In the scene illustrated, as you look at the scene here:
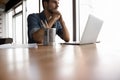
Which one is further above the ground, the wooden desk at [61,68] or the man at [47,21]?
the man at [47,21]

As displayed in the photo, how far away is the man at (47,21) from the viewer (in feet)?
6.46

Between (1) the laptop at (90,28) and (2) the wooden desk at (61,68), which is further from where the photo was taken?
(1) the laptop at (90,28)

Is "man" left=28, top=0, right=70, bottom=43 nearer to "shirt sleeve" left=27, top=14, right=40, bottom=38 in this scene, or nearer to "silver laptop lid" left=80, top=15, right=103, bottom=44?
"shirt sleeve" left=27, top=14, right=40, bottom=38

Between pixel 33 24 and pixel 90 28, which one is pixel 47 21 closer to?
pixel 33 24

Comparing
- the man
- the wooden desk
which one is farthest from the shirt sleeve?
the wooden desk

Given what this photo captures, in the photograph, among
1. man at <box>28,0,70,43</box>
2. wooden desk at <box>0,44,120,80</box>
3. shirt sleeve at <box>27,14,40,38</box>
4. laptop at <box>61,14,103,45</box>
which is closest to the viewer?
wooden desk at <box>0,44,120,80</box>

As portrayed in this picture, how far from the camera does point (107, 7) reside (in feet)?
9.09

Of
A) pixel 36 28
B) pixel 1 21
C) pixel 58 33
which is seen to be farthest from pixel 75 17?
pixel 1 21

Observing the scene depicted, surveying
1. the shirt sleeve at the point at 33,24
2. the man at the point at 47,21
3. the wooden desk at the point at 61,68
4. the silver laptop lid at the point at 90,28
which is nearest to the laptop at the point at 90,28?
the silver laptop lid at the point at 90,28

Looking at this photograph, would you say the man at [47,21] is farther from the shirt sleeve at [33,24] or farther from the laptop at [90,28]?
the laptop at [90,28]

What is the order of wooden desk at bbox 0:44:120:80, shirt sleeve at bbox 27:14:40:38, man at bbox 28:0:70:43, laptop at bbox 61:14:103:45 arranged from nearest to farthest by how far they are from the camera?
wooden desk at bbox 0:44:120:80 < laptop at bbox 61:14:103:45 < man at bbox 28:0:70:43 < shirt sleeve at bbox 27:14:40:38

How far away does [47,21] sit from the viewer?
6.81 feet

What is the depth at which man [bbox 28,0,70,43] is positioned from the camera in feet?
6.46

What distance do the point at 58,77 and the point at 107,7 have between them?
2.57 meters
